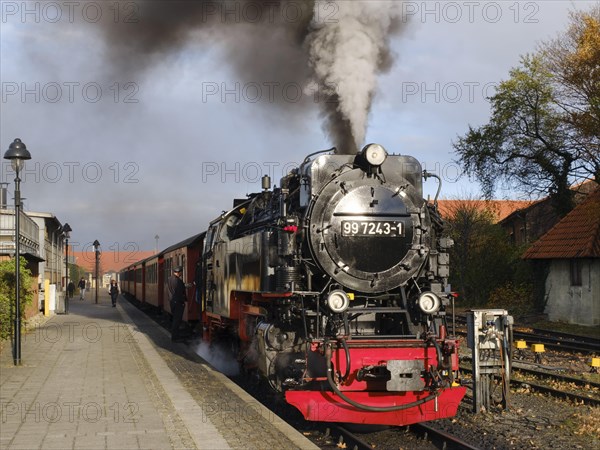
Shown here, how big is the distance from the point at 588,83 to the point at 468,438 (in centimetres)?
1550

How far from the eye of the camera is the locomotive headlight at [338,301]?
24.3 ft

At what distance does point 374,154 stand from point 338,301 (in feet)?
5.87

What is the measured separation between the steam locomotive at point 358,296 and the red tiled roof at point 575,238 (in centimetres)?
1260

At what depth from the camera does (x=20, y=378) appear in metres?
10.2

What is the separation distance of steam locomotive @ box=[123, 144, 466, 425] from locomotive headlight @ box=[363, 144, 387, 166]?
0.01 meters

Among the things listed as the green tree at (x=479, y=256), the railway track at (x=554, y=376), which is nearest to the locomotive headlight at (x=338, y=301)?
the railway track at (x=554, y=376)

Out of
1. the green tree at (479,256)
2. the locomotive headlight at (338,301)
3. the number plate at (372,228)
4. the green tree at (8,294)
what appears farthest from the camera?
the green tree at (479,256)

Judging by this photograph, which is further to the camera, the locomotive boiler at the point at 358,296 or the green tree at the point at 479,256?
the green tree at the point at 479,256

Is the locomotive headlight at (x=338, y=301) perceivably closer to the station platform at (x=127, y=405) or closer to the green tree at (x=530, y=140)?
the station platform at (x=127, y=405)

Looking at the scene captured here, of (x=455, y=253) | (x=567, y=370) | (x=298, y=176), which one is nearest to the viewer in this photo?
(x=298, y=176)

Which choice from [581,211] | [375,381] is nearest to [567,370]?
[375,381]

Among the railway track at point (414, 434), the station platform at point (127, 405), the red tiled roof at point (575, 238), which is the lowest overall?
the railway track at point (414, 434)

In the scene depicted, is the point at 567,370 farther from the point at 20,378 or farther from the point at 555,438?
the point at 20,378

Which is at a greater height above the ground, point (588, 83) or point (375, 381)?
point (588, 83)
